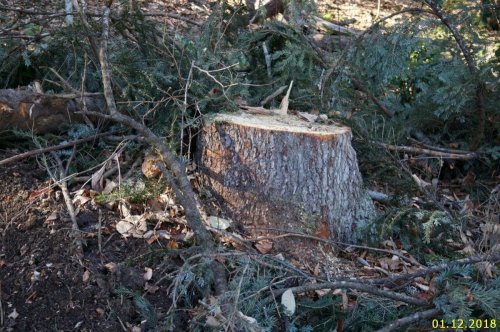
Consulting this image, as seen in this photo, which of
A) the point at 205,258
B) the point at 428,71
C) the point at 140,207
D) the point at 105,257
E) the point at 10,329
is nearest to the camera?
the point at 10,329

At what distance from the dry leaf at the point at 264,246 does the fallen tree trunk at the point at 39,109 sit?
4.43ft

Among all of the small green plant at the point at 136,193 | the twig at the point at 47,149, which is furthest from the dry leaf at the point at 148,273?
the twig at the point at 47,149

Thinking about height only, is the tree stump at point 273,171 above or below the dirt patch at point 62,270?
above

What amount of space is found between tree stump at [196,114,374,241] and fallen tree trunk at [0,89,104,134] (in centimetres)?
88

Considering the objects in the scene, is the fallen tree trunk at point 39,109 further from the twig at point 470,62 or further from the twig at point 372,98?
the twig at point 470,62

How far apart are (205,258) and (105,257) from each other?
56cm

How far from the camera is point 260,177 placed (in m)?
3.62

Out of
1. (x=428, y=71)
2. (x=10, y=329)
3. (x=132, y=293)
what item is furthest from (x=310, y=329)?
(x=428, y=71)

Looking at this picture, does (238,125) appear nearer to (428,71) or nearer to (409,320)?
(409,320)

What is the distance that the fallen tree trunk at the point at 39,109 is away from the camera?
3.80 meters

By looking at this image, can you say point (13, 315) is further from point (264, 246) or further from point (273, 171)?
point (273, 171)

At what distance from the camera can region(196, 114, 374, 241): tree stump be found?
359cm

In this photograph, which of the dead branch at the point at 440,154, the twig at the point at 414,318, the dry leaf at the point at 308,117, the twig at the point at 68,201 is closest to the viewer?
the twig at the point at 414,318

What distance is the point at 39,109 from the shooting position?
12.9ft
